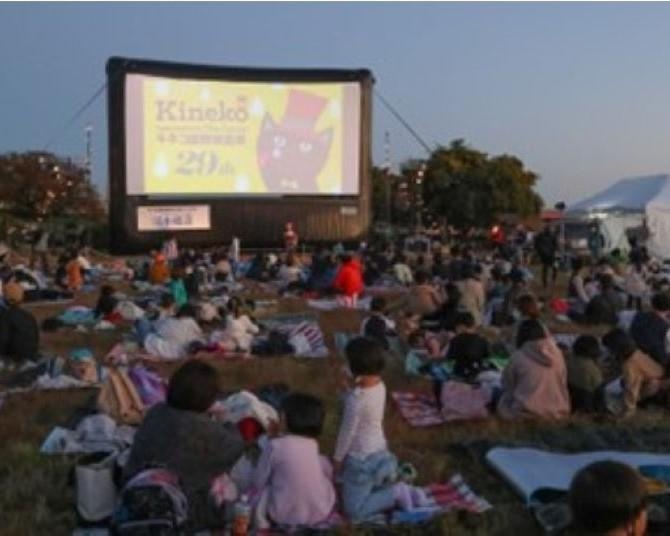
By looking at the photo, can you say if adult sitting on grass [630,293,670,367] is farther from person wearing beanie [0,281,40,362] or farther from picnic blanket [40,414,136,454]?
person wearing beanie [0,281,40,362]

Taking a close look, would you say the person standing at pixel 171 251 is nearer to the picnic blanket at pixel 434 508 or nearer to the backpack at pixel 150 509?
the picnic blanket at pixel 434 508

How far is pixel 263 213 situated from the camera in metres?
21.6

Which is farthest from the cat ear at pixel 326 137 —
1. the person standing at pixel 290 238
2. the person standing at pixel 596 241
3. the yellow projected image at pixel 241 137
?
the person standing at pixel 596 241

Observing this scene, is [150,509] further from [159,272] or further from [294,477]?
[159,272]

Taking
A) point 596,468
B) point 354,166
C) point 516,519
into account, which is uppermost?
point 354,166

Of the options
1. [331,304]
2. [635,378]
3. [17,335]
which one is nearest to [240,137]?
[331,304]

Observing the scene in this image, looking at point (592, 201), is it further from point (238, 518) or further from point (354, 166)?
point (238, 518)

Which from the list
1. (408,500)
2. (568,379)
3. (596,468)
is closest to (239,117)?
(568,379)

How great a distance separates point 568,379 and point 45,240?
17308mm

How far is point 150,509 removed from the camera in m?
3.97

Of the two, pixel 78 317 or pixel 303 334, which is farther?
pixel 78 317

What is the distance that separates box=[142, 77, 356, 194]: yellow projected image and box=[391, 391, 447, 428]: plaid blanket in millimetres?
13858

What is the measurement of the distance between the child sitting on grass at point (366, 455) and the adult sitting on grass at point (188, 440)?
612 millimetres

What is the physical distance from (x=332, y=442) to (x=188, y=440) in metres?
1.86
